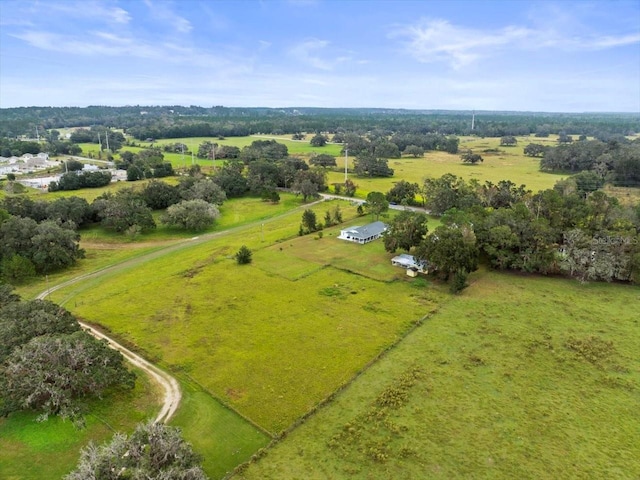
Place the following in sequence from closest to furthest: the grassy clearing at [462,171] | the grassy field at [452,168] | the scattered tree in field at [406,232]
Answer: the scattered tree in field at [406,232]
the grassy clearing at [462,171]
the grassy field at [452,168]

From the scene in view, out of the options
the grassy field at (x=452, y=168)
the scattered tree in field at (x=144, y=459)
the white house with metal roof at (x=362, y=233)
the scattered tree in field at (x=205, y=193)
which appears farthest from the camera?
the grassy field at (x=452, y=168)

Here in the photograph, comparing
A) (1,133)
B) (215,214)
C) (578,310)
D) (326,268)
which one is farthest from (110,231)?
(1,133)

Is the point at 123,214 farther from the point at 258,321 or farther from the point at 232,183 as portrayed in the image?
the point at 258,321

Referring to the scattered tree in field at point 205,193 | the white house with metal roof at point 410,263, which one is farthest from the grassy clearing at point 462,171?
the white house with metal roof at point 410,263

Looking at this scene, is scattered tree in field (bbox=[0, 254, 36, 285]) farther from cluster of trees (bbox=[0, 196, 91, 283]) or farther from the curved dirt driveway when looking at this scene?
the curved dirt driveway

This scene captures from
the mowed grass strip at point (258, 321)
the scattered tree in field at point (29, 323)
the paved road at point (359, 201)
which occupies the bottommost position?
the mowed grass strip at point (258, 321)

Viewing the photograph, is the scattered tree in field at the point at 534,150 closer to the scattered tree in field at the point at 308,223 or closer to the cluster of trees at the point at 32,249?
the scattered tree in field at the point at 308,223
